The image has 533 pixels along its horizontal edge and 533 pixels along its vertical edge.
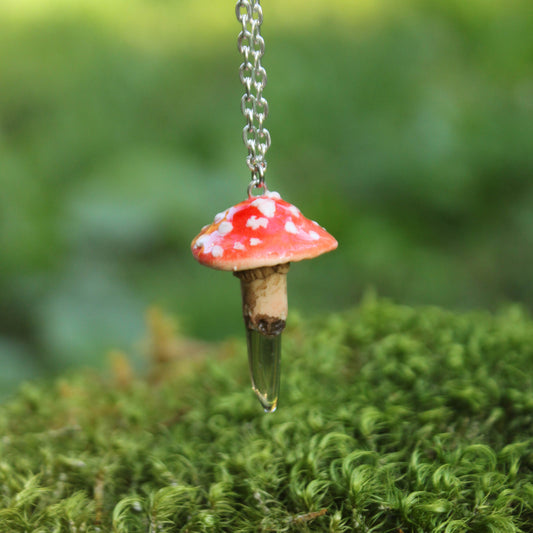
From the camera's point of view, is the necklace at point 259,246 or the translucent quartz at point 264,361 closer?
the necklace at point 259,246

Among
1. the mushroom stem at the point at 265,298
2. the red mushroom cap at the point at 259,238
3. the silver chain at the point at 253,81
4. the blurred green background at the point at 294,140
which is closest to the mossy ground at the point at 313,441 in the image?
the mushroom stem at the point at 265,298

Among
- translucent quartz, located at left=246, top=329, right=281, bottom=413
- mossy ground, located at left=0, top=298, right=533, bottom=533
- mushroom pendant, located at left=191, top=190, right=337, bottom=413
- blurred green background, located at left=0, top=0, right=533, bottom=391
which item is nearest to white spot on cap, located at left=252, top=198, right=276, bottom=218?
mushroom pendant, located at left=191, top=190, right=337, bottom=413

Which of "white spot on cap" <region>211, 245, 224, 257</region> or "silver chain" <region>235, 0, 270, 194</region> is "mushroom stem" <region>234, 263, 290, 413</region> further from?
"silver chain" <region>235, 0, 270, 194</region>

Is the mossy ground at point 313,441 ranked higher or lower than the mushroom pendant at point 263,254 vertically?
lower

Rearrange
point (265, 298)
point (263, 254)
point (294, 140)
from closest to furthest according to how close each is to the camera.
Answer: point (263, 254) → point (265, 298) → point (294, 140)

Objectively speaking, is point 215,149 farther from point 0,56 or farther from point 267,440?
point 267,440

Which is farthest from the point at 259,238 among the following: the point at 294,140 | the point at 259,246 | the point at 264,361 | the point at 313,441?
the point at 294,140

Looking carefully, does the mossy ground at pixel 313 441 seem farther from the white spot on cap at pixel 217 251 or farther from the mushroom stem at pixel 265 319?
the white spot on cap at pixel 217 251

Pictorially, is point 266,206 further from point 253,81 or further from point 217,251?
point 253,81
